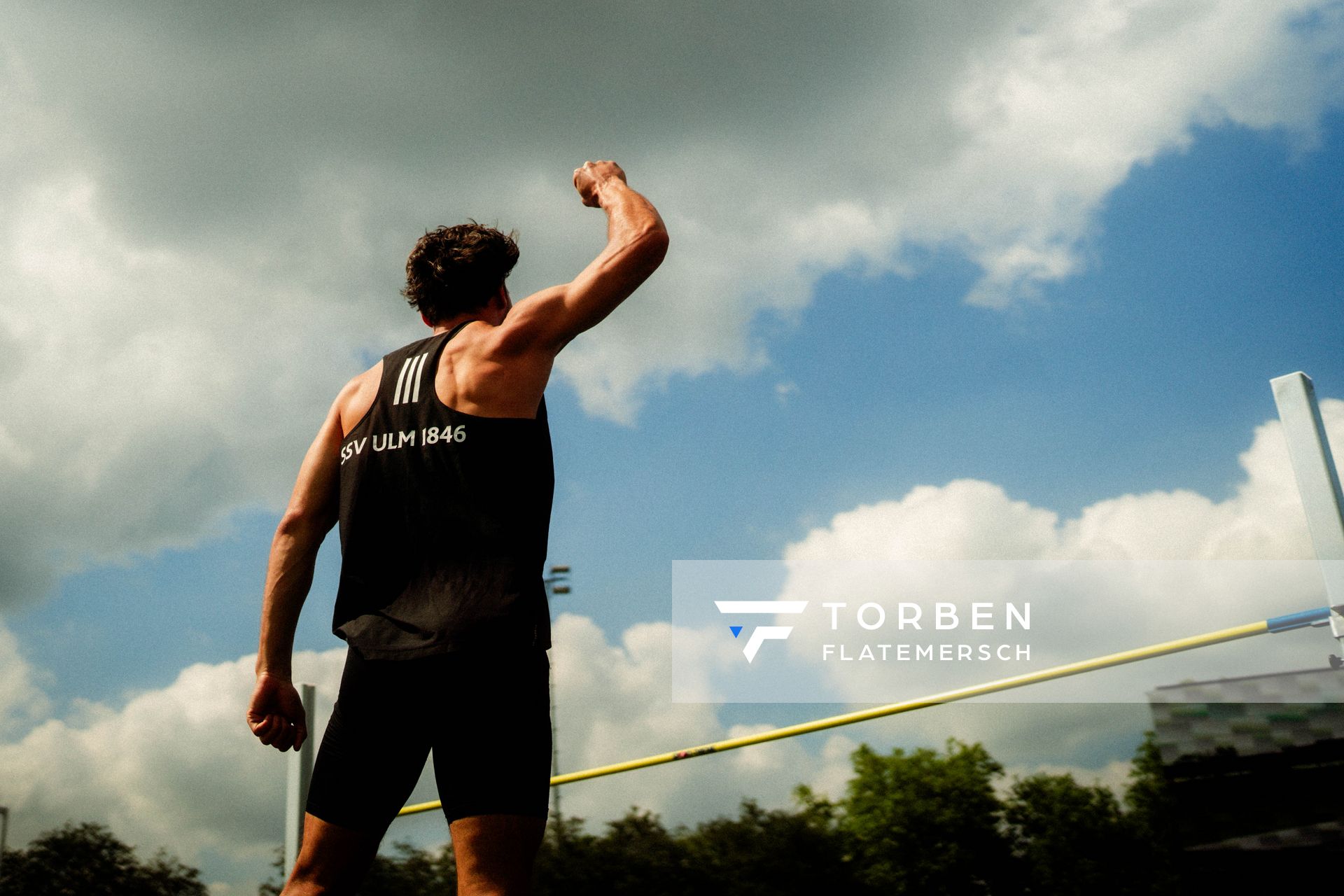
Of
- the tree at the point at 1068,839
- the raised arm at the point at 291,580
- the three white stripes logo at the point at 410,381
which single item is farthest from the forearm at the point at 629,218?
the tree at the point at 1068,839

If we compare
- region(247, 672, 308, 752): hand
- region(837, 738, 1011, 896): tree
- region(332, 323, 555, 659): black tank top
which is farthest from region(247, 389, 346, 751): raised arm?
region(837, 738, 1011, 896): tree

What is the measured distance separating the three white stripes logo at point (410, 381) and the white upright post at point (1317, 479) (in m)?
4.02

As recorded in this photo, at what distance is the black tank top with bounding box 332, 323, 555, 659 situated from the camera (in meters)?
1.35

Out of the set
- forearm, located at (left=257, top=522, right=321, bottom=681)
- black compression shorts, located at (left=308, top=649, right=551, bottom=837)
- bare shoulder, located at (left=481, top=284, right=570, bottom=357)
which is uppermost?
bare shoulder, located at (left=481, top=284, right=570, bottom=357)

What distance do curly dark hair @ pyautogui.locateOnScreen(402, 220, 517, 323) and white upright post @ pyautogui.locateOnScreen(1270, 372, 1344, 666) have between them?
152 inches

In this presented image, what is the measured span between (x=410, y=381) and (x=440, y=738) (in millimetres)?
544

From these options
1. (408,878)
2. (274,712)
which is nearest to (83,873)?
(408,878)

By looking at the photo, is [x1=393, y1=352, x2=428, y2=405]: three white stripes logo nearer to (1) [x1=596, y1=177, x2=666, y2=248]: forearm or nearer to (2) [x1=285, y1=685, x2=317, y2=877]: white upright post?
(1) [x1=596, y1=177, x2=666, y2=248]: forearm

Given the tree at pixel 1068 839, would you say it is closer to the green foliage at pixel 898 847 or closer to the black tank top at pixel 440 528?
the green foliage at pixel 898 847

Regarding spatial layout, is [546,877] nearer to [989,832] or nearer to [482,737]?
[482,737]

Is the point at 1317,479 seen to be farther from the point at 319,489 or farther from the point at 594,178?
the point at 319,489

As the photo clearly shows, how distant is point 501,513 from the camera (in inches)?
54.6

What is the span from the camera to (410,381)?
1507 mm

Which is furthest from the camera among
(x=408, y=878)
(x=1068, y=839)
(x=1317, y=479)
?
(x=1068, y=839)
